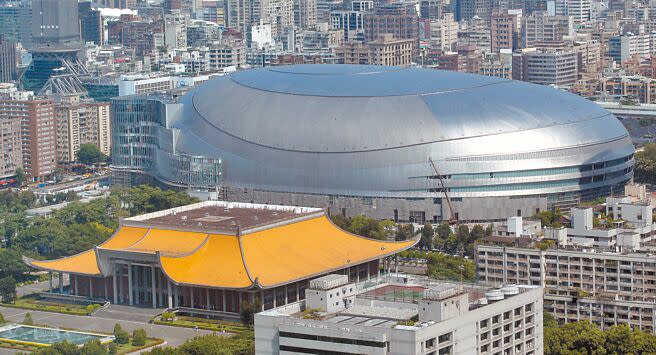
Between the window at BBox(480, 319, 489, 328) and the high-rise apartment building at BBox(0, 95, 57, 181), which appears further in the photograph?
the high-rise apartment building at BBox(0, 95, 57, 181)

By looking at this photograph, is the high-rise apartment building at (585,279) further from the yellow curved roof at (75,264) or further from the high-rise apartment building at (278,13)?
the high-rise apartment building at (278,13)

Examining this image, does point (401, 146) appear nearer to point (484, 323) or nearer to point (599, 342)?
point (599, 342)

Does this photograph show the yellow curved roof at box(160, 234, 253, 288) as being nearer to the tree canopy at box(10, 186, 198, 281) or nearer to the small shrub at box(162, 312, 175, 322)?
the small shrub at box(162, 312, 175, 322)

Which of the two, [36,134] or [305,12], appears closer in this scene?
[36,134]

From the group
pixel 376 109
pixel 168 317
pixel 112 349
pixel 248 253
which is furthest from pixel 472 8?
pixel 112 349

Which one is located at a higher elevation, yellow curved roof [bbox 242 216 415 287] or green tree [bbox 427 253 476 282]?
yellow curved roof [bbox 242 216 415 287]

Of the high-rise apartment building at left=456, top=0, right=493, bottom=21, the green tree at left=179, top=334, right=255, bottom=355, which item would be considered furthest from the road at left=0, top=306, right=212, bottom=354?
the high-rise apartment building at left=456, top=0, right=493, bottom=21

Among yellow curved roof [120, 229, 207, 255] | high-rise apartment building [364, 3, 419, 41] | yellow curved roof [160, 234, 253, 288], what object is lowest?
yellow curved roof [160, 234, 253, 288]
